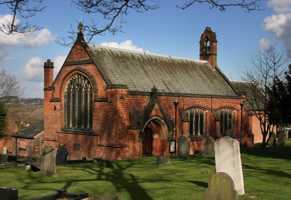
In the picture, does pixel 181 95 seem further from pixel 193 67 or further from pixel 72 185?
pixel 72 185

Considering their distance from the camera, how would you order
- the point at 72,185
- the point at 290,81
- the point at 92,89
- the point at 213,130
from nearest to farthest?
the point at 72,185 < the point at 290,81 < the point at 92,89 < the point at 213,130

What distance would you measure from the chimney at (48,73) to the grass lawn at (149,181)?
13.4m

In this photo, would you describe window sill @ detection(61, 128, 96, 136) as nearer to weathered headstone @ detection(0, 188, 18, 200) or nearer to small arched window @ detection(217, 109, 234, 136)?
small arched window @ detection(217, 109, 234, 136)

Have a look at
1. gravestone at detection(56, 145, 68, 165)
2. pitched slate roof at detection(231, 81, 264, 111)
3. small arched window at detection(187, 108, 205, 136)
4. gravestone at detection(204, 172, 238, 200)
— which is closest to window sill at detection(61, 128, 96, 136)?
gravestone at detection(56, 145, 68, 165)

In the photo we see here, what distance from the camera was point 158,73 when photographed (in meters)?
33.7

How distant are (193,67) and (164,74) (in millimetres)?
4859

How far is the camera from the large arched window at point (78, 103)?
99.9ft

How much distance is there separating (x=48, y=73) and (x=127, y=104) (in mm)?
8624

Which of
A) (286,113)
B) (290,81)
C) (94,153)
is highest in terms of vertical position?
(290,81)

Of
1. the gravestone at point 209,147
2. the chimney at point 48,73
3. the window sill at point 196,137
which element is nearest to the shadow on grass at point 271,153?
the gravestone at point 209,147

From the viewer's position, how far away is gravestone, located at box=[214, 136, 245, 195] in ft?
44.2

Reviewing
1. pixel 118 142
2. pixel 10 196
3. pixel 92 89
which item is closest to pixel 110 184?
pixel 10 196

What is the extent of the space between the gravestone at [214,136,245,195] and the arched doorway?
58.2 ft

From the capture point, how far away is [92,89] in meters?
30.0
